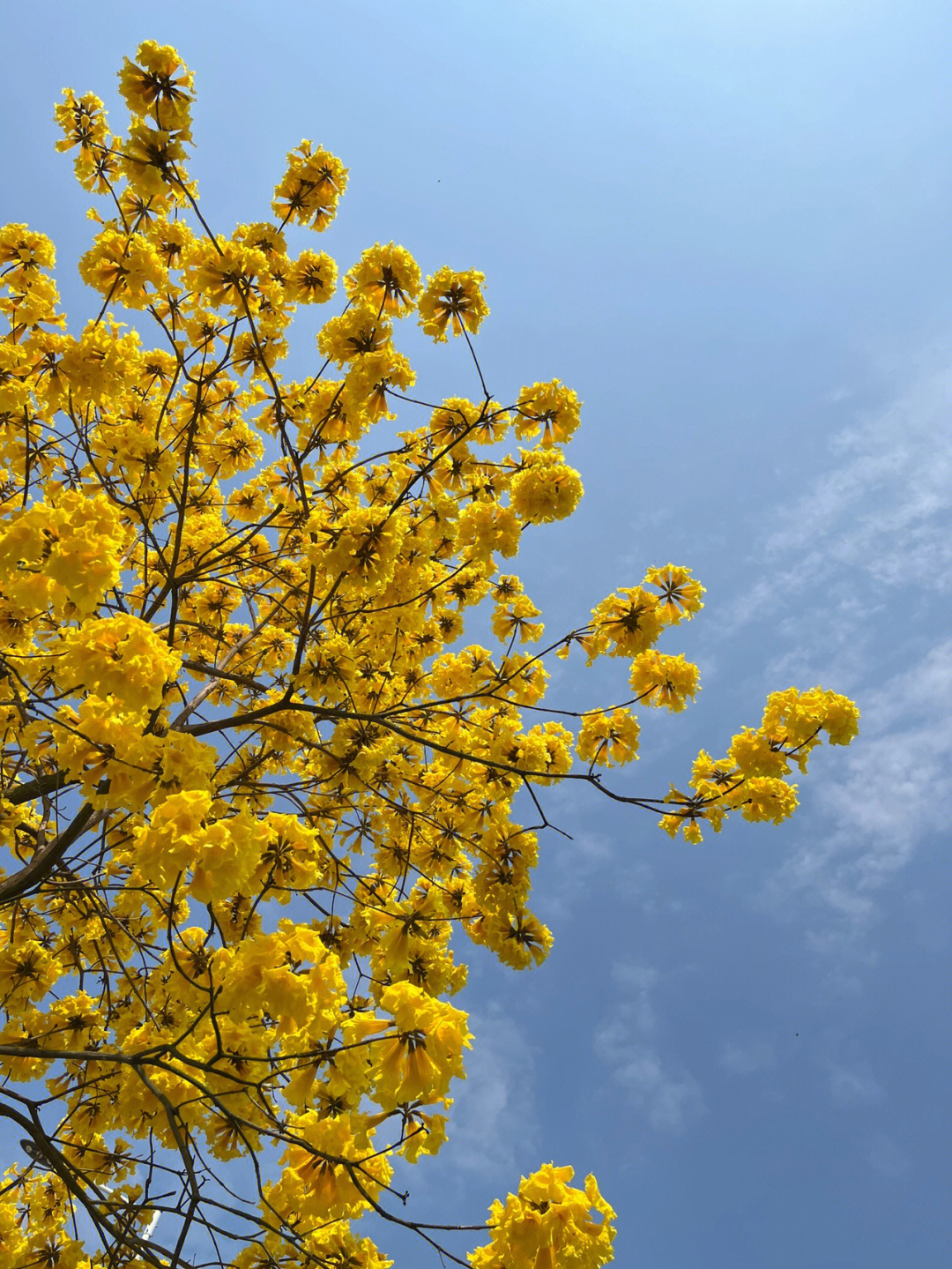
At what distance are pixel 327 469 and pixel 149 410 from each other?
5.73ft

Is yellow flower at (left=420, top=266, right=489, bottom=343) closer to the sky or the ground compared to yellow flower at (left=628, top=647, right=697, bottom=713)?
closer to the sky

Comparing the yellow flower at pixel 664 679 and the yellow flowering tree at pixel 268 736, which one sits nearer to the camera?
the yellow flowering tree at pixel 268 736

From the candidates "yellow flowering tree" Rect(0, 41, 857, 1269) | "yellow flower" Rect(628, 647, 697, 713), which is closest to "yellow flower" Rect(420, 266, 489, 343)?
"yellow flowering tree" Rect(0, 41, 857, 1269)

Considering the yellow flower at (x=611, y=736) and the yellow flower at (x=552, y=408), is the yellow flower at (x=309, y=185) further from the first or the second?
the yellow flower at (x=611, y=736)

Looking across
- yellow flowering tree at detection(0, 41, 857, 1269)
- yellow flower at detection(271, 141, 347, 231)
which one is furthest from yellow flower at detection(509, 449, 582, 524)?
yellow flower at detection(271, 141, 347, 231)

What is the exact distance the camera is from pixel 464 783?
5.41 m

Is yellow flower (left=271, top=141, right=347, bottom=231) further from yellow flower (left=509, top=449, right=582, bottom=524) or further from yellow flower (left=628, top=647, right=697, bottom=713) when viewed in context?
yellow flower (left=628, top=647, right=697, bottom=713)

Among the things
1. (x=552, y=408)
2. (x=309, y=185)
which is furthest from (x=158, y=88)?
(x=552, y=408)

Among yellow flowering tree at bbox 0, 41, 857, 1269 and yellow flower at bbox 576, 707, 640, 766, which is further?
yellow flower at bbox 576, 707, 640, 766

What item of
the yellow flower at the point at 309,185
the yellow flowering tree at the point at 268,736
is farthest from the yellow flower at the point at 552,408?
the yellow flower at the point at 309,185

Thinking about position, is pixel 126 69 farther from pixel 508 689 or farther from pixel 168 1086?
pixel 168 1086

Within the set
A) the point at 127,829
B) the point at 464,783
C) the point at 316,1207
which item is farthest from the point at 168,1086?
the point at 464,783

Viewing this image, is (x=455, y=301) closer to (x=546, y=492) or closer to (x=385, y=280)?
(x=385, y=280)

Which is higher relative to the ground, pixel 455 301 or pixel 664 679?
pixel 455 301
